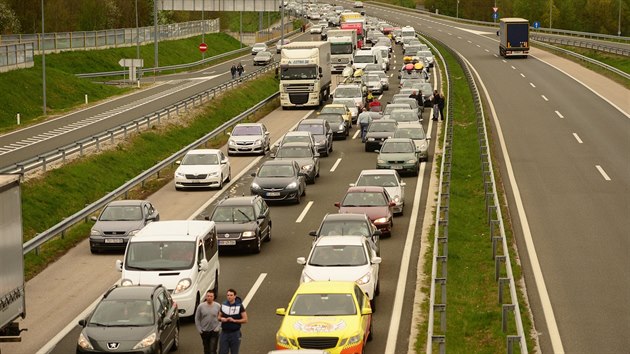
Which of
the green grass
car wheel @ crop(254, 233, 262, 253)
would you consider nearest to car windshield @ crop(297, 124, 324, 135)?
the green grass

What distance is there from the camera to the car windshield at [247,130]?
51844mm

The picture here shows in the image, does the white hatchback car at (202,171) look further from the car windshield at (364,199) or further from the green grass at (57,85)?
the green grass at (57,85)

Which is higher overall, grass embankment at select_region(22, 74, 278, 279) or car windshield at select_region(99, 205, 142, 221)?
car windshield at select_region(99, 205, 142, 221)

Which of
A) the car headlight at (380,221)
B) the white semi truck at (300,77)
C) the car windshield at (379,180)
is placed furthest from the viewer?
the white semi truck at (300,77)

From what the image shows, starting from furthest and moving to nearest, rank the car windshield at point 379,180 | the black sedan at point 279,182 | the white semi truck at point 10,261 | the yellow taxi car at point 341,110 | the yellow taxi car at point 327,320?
the yellow taxi car at point 341,110 < the black sedan at point 279,182 < the car windshield at point 379,180 < the yellow taxi car at point 327,320 < the white semi truck at point 10,261

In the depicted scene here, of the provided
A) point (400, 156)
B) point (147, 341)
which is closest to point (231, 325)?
point (147, 341)

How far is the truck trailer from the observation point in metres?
94.2

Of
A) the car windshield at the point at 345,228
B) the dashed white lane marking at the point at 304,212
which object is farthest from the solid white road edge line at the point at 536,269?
the dashed white lane marking at the point at 304,212

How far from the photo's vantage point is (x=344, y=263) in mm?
25484

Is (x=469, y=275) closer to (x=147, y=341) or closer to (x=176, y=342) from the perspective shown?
(x=176, y=342)

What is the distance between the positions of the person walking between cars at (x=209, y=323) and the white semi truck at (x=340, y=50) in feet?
235

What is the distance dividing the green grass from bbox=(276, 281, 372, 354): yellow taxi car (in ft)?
138

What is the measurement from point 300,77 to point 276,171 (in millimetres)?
28652

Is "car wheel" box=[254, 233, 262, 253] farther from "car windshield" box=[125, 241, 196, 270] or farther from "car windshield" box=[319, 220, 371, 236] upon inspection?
"car windshield" box=[125, 241, 196, 270]
